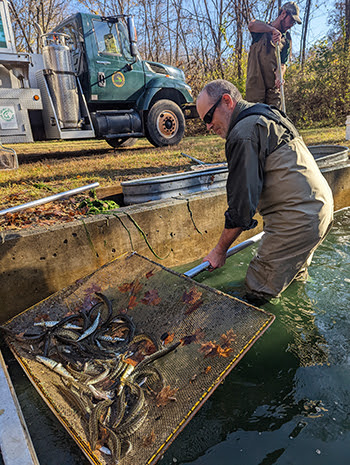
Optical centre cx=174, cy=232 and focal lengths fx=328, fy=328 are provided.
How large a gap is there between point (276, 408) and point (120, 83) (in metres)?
8.77

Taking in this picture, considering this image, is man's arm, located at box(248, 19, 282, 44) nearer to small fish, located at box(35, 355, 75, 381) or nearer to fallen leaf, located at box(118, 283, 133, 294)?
fallen leaf, located at box(118, 283, 133, 294)

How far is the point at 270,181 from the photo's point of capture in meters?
2.94

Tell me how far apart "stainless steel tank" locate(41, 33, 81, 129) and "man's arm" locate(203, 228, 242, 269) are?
21.5 ft

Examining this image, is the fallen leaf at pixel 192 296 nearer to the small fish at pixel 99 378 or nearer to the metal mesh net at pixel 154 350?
the metal mesh net at pixel 154 350

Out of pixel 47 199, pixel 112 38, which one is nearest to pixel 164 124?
pixel 112 38

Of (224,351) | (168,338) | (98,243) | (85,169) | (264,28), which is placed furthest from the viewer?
(85,169)

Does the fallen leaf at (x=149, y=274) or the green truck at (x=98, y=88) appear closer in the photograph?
the fallen leaf at (x=149, y=274)

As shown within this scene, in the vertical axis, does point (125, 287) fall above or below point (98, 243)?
below

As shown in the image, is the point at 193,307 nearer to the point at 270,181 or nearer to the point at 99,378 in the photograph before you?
the point at 99,378

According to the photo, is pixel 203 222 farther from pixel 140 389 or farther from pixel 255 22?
pixel 255 22

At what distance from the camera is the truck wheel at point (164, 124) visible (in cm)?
924

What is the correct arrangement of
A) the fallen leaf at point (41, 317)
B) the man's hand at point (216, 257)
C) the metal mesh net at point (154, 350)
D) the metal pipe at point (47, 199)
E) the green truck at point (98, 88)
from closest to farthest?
the metal mesh net at point (154, 350) → the fallen leaf at point (41, 317) → the man's hand at point (216, 257) → the metal pipe at point (47, 199) → the green truck at point (98, 88)

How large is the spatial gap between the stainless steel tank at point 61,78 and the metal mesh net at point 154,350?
6.08 meters

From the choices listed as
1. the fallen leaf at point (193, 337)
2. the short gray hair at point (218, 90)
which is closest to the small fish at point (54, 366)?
the fallen leaf at point (193, 337)
